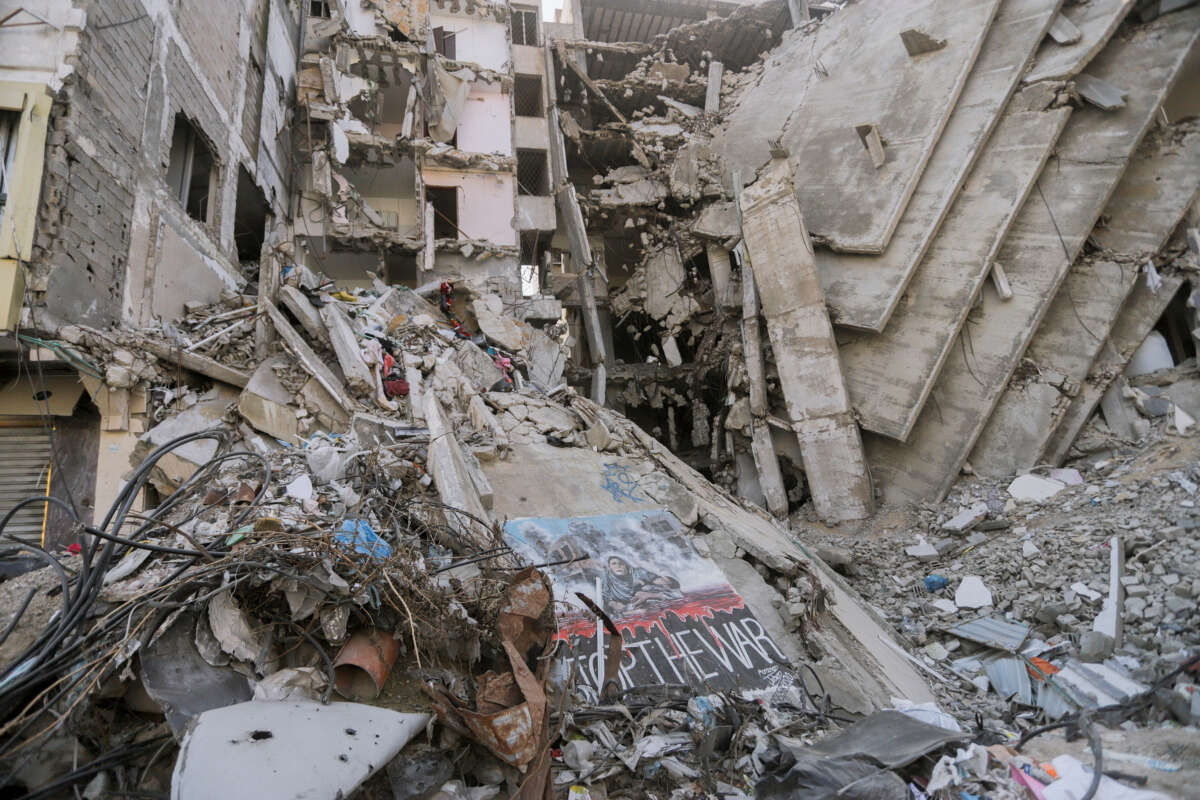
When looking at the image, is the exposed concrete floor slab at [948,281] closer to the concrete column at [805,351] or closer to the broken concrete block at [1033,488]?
the concrete column at [805,351]

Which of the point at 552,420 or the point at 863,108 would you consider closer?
the point at 552,420

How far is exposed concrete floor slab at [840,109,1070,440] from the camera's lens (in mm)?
8266

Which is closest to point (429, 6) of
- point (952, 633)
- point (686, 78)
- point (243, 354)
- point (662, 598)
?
point (686, 78)

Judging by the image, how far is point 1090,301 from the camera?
7.89 meters

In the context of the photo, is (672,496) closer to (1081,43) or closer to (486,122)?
(1081,43)

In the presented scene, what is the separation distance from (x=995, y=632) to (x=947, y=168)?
24.5ft

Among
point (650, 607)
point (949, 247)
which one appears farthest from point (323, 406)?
point (949, 247)

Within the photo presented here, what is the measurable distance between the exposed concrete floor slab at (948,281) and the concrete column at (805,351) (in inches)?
22.1

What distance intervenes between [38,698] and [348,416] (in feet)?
14.9

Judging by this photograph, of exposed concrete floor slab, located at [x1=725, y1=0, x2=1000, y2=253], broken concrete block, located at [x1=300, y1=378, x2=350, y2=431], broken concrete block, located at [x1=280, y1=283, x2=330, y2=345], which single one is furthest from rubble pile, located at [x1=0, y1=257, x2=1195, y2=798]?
exposed concrete floor slab, located at [x1=725, y1=0, x2=1000, y2=253]

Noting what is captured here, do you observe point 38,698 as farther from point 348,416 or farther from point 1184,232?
point 1184,232

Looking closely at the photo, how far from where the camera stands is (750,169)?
40.3 ft

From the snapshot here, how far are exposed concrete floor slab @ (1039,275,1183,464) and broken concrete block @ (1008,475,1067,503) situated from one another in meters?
0.65

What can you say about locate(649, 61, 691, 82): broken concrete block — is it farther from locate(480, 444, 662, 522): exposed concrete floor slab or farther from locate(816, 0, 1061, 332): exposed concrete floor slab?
locate(480, 444, 662, 522): exposed concrete floor slab
